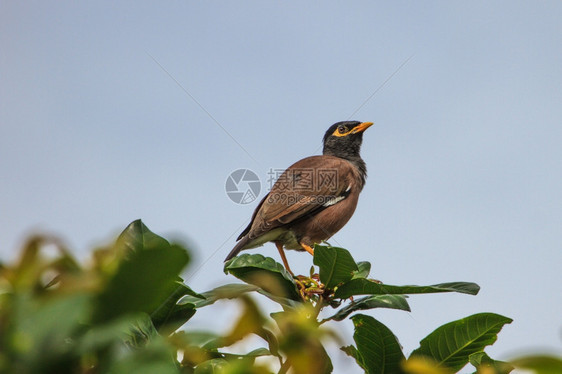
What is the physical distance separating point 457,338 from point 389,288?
1.72 ft

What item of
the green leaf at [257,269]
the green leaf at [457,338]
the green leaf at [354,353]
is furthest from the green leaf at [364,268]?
the green leaf at [457,338]

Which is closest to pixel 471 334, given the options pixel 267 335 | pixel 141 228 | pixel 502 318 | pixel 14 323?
pixel 502 318

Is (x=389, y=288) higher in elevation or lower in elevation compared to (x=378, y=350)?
higher

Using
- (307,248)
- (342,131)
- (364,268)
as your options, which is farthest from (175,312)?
(342,131)

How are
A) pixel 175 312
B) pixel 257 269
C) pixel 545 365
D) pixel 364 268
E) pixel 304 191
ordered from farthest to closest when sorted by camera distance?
pixel 304 191
pixel 364 268
pixel 257 269
pixel 175 312
pixel 545 365

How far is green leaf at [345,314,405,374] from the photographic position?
2.01m

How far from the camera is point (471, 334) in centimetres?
205

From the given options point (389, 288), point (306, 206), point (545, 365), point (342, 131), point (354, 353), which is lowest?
point (354, 353)

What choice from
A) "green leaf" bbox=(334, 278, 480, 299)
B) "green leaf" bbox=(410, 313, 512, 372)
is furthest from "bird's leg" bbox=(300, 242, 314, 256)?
"green leaf" bbox=(410, 313, 512, 372)

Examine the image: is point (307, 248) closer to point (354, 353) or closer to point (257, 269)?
point (257, 269)

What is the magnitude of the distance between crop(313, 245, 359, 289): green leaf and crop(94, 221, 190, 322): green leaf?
6.35 ft

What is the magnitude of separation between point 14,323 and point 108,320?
8 cm

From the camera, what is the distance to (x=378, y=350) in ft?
6.72

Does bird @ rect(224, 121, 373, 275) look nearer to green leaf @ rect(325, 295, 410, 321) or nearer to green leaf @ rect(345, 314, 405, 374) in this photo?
green leaf @ rect(325, 295, 410, 321)
